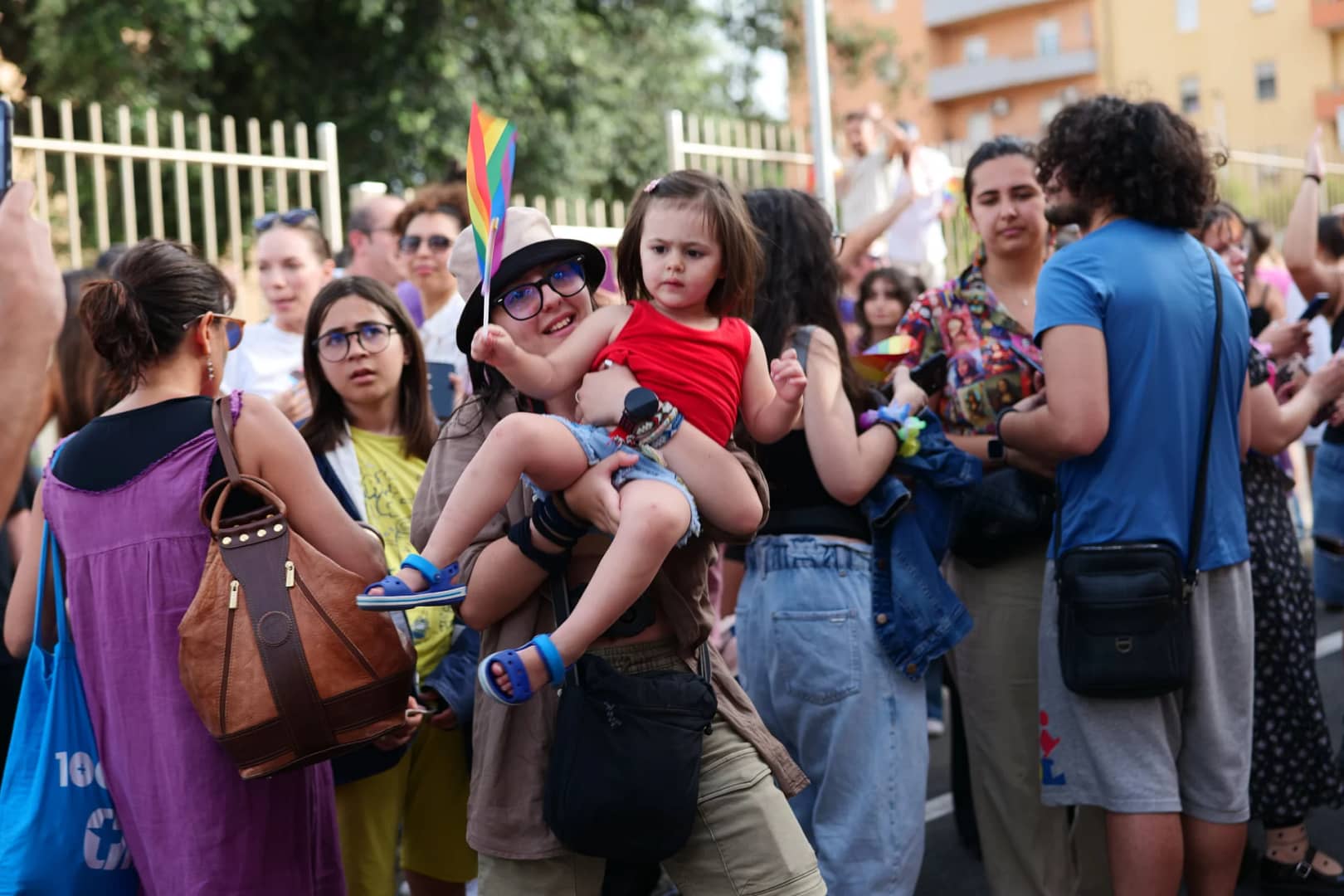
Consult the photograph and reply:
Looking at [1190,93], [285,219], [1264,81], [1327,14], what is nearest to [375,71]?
[285,219]

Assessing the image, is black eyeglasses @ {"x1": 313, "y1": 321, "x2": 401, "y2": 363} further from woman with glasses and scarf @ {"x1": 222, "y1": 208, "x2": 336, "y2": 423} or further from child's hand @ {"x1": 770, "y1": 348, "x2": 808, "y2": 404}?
child's hand @ {"x1": 770, "y1": 348, "x2": 808, "y2": 404}

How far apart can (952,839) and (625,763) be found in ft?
9.73

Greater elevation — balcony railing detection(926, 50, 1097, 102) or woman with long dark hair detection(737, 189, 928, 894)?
balcony railing detection(926, 50, 1097, 102)

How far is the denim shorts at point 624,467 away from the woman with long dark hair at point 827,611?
2.70 ft

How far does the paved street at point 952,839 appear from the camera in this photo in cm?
466

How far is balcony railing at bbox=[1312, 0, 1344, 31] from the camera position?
40312 millimetres

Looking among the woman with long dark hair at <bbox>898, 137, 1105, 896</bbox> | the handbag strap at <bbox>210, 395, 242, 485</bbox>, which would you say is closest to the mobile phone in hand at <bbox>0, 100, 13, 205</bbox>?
the handbag strap at <bbox>210, 395, 242, 485</bbox>

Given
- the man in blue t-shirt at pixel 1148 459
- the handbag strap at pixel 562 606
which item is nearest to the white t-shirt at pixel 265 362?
the handbag strap at pixel 562 606

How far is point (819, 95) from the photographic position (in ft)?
27.1

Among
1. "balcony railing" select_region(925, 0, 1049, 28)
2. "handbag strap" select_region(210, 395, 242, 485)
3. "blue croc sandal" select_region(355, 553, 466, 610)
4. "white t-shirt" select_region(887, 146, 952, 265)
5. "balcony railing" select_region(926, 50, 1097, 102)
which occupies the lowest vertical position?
"blue croc sandal" select_region(355, 553, 466, 610)

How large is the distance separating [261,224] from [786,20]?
18.7 meters

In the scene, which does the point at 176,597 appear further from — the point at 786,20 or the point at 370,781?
the point at 786,20

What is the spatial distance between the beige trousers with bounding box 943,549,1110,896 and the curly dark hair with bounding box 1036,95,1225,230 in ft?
3.19

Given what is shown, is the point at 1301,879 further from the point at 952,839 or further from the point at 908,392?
the point at 908,392
